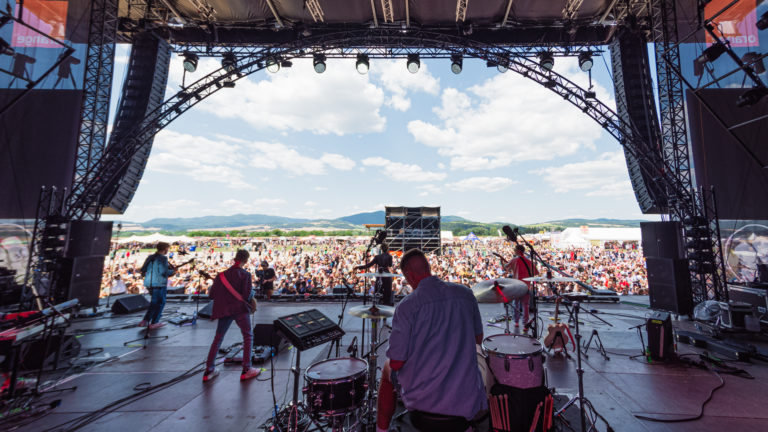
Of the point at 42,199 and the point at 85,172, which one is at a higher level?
the point at 85,172

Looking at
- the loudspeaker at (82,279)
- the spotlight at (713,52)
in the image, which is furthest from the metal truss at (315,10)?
the spotlight at (713,52)

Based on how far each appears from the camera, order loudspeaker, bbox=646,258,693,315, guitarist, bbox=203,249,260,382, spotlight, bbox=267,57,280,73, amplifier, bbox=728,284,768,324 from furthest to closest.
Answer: spotlight, bbox=267,57,280,73 → loudspeaker, bbox=646,258,693,315 → amplifier, bbox=728,284,768,324 → guitarist, bbox=203,249,260,382

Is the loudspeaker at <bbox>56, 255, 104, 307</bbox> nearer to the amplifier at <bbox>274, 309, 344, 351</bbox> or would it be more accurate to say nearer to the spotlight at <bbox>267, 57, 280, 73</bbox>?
the spotlight at <bbox>267, 57, 280, 73</bbox>

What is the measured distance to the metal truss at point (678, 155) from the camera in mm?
6395

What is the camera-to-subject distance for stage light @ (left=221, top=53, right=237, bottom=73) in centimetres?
833

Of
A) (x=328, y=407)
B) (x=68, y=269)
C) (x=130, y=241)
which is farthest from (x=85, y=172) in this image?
(x=130, y=241)

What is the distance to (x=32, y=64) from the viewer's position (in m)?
6.99

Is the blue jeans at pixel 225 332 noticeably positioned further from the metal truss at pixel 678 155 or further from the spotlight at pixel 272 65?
the metal truss at pixel 678 155

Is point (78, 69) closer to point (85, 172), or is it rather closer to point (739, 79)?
point (85, 172)

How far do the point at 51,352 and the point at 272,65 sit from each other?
8139mm

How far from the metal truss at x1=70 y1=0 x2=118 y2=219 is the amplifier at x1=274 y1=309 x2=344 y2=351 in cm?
835

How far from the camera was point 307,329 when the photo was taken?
233cm

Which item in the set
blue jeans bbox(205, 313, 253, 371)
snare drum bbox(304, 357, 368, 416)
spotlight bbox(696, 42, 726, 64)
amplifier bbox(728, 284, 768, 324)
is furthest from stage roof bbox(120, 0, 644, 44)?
snare drum bbox(304, 357, 368, 416)

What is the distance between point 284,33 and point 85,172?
704 cm
